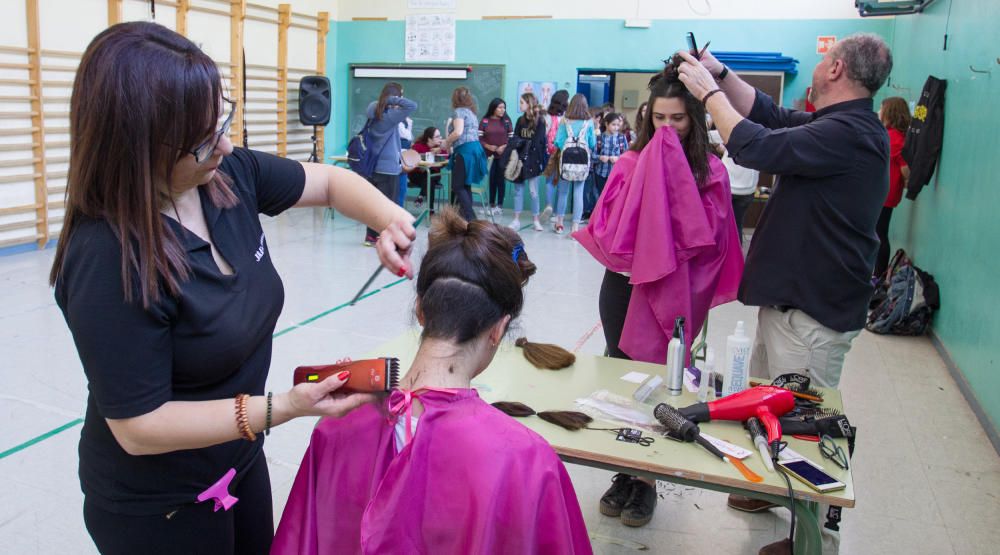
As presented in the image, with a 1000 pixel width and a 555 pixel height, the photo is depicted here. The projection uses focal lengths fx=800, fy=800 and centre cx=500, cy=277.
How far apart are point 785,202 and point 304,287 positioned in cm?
390

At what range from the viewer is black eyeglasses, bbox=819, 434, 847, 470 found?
5.62 feet

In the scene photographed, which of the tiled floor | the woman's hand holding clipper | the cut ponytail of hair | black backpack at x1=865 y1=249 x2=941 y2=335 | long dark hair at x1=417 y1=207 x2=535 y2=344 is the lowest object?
the tiled floor

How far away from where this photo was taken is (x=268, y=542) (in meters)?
1.49

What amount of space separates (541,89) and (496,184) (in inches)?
50.4

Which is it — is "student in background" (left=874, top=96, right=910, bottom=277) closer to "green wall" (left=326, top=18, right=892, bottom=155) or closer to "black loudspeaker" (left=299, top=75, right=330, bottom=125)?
"green wall" (left=326, top=18, right=892, bottom=155)

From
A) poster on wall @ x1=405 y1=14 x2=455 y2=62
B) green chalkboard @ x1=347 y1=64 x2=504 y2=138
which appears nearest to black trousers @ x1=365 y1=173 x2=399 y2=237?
green chalkboard @ x1=347 y1=64 x2=504 y2=138

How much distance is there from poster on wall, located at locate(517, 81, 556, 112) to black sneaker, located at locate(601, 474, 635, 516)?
7.39 m

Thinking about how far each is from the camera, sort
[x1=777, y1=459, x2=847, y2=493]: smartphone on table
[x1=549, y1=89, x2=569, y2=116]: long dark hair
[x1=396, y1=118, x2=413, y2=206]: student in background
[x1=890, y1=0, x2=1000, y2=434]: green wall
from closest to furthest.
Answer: [x1=777, y1=459, x2=847, y2=493]: smartphone on table, [x1=890, y1=0, x2=1000, y2=434]: green wall, [x1=396, y1=118, x2=413, y2=206]: student in background, [x1=549, y1=89, x2=569, y2=116]: long dark hair

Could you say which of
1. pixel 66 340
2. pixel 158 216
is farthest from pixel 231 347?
pixel 66 340

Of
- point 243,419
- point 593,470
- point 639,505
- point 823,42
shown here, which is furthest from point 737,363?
point 823,42

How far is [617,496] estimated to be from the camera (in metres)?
2.67

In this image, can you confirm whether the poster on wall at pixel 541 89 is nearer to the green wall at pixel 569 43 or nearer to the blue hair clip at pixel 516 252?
the green wall at pixel 569 43

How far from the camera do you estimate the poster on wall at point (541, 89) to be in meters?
9.62

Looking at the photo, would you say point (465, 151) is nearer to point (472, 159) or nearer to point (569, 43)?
point (472, 159)
